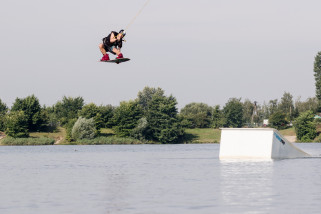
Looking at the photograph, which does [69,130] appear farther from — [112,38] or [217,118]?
[112,38]

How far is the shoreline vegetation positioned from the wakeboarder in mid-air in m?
108

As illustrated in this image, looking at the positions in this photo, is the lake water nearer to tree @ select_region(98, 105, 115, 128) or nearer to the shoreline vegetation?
the shoreline vegetation

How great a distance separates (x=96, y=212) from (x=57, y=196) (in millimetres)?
6401

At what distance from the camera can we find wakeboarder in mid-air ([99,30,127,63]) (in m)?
27.2

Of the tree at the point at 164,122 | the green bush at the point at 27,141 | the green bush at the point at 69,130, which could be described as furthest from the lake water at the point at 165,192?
the tree at the point at 164,122

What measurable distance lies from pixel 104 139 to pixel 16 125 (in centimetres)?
2153

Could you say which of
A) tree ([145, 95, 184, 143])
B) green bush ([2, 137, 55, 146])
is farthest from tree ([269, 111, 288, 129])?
green bush ([2, 137, 55, 146])

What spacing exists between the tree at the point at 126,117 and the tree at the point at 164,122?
350 centimetres

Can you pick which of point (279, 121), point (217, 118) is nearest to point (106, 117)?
point (217, 118)

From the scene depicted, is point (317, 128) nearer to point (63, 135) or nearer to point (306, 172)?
point (63, 135)

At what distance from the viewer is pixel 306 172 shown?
41281 mm

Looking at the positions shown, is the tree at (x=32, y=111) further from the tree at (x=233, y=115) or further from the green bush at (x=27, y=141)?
the tree at (x=233, y=115)

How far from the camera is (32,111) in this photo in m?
152

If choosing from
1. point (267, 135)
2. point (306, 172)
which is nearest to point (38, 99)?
point (267, 135)
